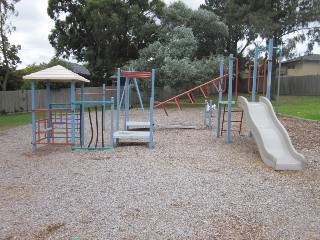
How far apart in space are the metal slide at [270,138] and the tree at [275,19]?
1682 centimetres

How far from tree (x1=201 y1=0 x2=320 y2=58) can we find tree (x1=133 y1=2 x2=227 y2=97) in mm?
2421

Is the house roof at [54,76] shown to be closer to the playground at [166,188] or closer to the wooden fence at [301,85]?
the playground at [166,188]

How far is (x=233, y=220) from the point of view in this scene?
4.05 meters

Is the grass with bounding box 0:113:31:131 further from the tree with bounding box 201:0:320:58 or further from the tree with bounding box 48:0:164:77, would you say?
the tree with bounding box 201:0:320:58

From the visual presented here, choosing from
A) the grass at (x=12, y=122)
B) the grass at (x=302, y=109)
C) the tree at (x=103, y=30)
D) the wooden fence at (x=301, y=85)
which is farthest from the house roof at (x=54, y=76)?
the wooden fence at (x=301, y=85)

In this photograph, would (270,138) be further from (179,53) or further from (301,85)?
(301,85)

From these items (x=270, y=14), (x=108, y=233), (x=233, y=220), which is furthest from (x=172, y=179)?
(x=270, y=14)

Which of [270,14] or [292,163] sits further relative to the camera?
[270,14]

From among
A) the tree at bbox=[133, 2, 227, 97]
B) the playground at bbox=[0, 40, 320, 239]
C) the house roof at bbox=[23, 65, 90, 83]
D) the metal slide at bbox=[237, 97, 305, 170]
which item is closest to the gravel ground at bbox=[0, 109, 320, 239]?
the playground at bbox=[0, 40, 320, 239]

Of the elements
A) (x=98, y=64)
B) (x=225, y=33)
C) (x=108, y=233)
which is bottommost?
(x=108, y=233)

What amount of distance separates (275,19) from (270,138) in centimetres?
2030

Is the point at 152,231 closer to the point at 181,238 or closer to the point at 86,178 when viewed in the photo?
the point at 181,238

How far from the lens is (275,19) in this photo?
25359 millimetres

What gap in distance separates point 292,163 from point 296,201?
180cm
